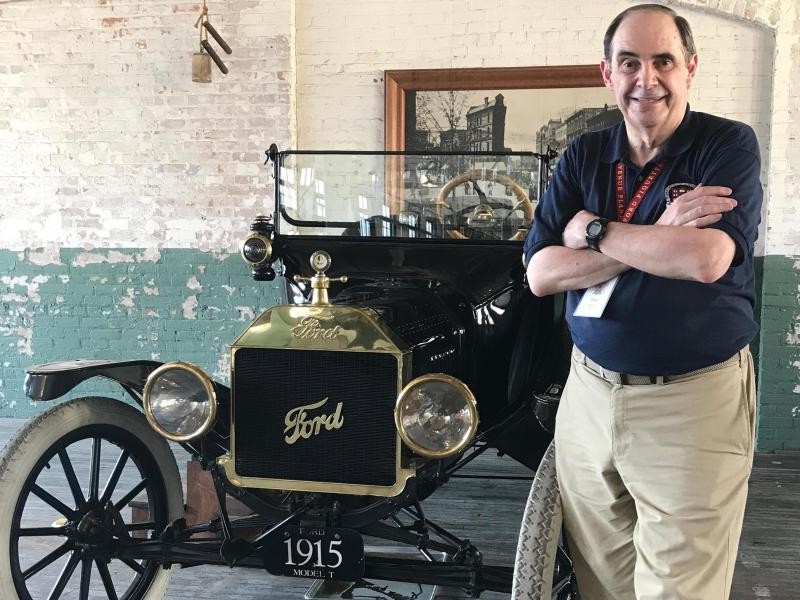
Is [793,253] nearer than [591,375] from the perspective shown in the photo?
No

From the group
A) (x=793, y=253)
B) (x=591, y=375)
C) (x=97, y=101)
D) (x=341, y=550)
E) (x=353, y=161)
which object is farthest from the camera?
(x=97, y=101)

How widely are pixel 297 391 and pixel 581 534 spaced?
802mm

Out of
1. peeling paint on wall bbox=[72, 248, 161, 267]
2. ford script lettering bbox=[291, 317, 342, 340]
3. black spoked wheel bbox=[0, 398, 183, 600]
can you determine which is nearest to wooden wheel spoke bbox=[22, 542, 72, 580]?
black spoked wheel bbox=[0, 398, 183, 600]

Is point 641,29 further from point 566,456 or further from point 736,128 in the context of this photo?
point 566,456

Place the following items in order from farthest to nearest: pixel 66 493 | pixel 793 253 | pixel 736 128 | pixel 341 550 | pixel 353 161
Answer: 1. pixel 793 253
2. pixel 66 493
3. pixel 353 161
4. pixel 341 550
5. pixel 736 128

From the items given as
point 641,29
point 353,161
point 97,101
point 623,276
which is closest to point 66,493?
point 353,161

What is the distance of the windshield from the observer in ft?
9.08

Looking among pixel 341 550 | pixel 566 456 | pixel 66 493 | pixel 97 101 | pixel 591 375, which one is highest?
pixel 97 101

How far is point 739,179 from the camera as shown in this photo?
1439mm

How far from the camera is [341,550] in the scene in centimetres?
184

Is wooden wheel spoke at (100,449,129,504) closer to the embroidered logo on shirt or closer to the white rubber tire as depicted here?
the white rubber tire

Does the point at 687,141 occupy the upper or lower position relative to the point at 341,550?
upper

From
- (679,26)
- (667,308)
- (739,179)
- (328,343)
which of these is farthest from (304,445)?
(679,26)

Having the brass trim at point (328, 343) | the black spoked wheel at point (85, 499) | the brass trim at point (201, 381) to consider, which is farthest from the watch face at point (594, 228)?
the black spoked wheel at point (85, 499)
